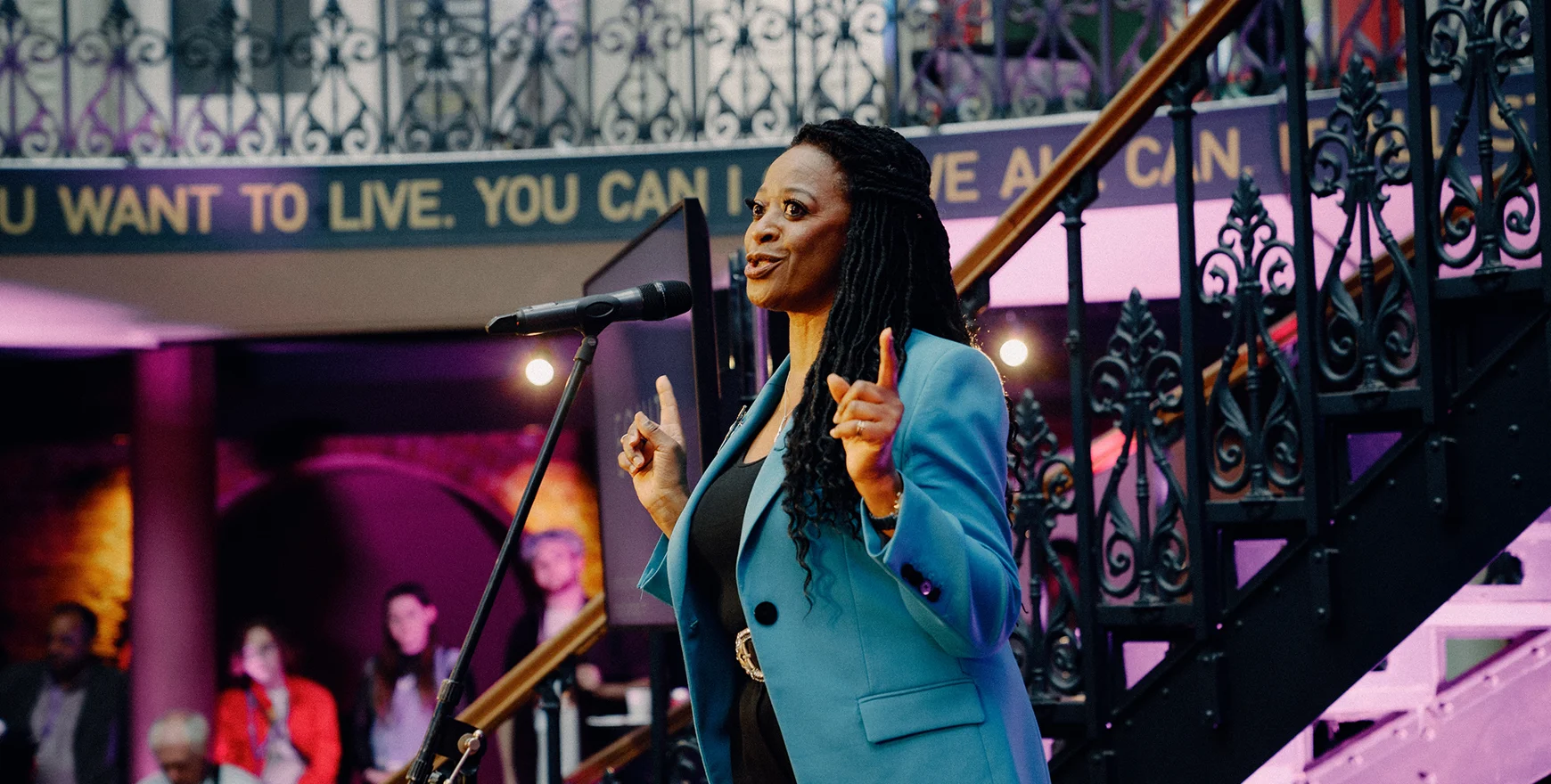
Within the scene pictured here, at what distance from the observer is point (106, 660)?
9188mm

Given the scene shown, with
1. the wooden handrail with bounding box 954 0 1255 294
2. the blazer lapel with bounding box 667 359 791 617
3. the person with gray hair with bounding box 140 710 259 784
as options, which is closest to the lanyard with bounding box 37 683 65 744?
the person with gray hair with bounding box 140 710 259 784

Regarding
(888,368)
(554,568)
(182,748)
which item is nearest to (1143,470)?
(888,368)

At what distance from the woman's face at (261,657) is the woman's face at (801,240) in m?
8.11

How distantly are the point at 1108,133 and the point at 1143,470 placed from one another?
0.70m

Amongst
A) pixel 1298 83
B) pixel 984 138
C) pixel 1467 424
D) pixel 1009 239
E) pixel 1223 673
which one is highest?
pixel 984 138

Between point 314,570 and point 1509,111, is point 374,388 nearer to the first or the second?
point 314,570

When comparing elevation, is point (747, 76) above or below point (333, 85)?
above

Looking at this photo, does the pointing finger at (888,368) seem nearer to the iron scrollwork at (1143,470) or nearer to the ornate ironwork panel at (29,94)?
the iron scrollwork at (1143,470)

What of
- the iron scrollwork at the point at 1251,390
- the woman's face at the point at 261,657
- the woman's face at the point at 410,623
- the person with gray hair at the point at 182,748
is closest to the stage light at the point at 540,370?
the person with gray hair at the point at 182,748

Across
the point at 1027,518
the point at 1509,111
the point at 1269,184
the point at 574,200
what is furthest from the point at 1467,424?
the point at 574,200

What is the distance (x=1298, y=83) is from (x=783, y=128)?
16.1 ft

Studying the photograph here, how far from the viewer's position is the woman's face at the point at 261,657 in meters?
9.22

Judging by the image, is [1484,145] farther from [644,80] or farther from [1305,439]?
[644,80]

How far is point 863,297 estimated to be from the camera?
5.99ft
